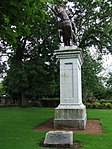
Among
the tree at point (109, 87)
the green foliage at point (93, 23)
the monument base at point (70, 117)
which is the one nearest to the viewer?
the monument base at point (70, 117)

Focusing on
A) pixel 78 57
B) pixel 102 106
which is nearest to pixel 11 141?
pixel 78 57

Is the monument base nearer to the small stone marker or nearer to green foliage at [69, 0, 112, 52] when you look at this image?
the small stone marker

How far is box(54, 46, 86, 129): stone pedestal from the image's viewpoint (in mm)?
12844

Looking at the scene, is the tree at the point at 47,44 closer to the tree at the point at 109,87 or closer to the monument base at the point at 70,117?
the monument base at the point at 70,117

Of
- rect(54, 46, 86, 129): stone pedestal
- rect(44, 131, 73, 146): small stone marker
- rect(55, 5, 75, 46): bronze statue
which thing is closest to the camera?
rect(44, 131, 73, 146): small stone marker

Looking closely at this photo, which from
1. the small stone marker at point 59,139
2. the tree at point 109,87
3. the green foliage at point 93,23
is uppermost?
the green foliage at point 93,23

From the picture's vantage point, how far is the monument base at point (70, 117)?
41.4 feet

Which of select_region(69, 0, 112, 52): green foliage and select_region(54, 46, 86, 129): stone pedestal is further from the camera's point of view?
select_region(69, 0, 112, 52): green foliage

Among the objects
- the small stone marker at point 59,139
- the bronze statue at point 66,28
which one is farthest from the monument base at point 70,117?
the small stone marker at point 59,139

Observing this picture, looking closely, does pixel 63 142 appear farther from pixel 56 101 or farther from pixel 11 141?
pixel 56 101

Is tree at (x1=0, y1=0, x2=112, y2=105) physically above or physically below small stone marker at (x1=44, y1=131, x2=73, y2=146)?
above

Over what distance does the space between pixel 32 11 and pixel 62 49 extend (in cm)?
564

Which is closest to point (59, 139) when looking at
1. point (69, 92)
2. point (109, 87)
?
point (69, 92)

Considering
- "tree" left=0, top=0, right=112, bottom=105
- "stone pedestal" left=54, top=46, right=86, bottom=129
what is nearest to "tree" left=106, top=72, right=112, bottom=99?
"tree" left=0, top=0, right=112, bottom=105
